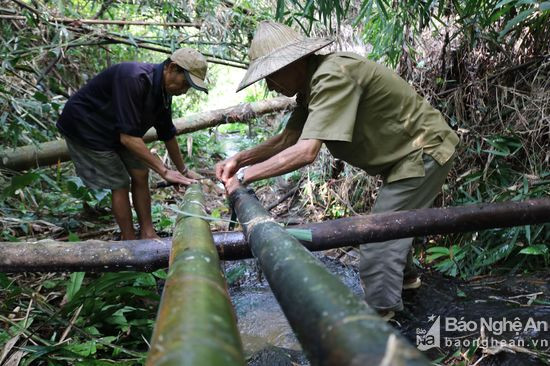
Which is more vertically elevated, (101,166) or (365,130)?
(365,130)

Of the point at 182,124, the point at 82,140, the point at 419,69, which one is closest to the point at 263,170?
the point at 82,140

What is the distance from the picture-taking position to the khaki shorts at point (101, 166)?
351cm

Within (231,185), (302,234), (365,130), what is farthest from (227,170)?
(365,130)

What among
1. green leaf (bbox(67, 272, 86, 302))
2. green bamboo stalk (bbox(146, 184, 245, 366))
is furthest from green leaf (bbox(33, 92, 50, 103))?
green bamboo stalk (bbox(146, 184, 245, 366))

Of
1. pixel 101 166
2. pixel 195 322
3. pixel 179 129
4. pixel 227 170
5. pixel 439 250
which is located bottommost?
pixel 439 250

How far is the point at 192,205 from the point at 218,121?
3826 millimetres

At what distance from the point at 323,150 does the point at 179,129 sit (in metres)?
1.92

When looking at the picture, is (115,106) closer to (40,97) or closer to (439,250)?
(40,97)

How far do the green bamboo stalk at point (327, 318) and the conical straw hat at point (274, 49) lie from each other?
4.15 feet

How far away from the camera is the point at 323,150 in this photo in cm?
477

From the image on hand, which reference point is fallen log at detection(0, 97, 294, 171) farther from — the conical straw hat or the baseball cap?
the conical straw hat

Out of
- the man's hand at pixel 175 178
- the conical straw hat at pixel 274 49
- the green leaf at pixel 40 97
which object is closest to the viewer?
the conical straw hat at pixel 274 49

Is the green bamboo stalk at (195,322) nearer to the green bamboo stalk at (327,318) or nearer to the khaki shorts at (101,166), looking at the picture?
the green bamboo stalk at (327,318)

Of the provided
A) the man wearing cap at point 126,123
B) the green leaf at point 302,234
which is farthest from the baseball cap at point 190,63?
the green leaf at point 302,234
